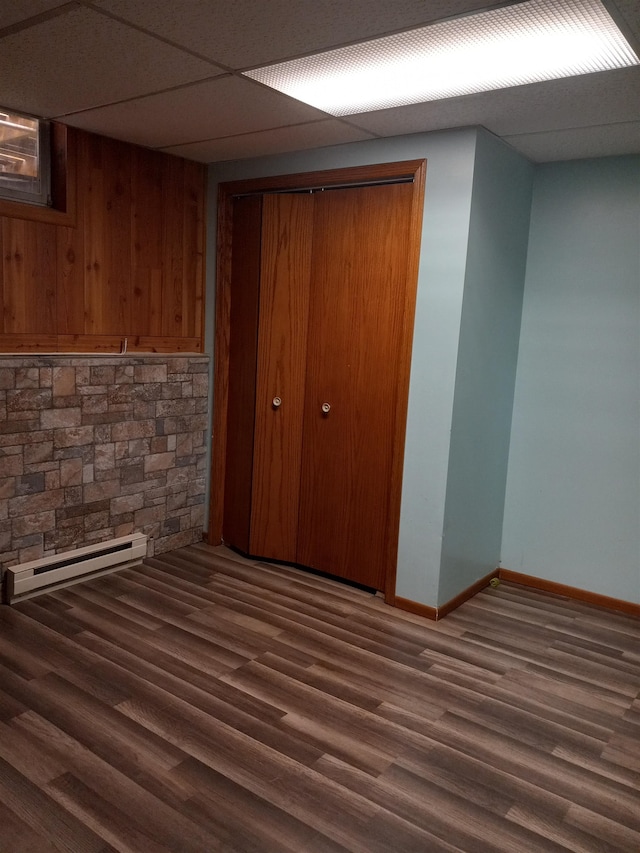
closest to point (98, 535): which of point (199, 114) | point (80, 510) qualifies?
point (80, 510)

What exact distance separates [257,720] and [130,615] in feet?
3.37

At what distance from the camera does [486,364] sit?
3.39 metres

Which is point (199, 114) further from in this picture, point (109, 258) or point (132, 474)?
point (132, 474)

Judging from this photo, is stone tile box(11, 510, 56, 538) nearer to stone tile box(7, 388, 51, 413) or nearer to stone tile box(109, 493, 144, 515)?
stone tile box(109, 493, 144, 515)

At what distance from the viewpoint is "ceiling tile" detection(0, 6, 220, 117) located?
2096 millimetres

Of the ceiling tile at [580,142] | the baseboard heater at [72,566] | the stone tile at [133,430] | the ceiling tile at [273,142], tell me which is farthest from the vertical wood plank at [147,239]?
the ceiling tile at [580,142]

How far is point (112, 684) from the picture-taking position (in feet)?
8.43

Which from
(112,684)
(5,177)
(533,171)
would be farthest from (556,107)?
(112,684)

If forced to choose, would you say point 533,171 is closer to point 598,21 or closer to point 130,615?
point 598,21

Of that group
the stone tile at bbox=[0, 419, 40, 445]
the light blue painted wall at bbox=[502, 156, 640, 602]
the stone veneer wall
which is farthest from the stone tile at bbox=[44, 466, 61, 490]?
the light blue painted wall at bbox=[502, 156, 640, 602]

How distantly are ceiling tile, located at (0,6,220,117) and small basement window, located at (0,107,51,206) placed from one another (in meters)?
0.28

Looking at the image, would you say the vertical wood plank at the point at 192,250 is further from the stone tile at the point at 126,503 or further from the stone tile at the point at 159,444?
the stone tile at the point at 126,503

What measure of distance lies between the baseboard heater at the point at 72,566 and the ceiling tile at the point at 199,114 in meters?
2.08

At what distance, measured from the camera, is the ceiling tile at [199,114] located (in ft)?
8.59
